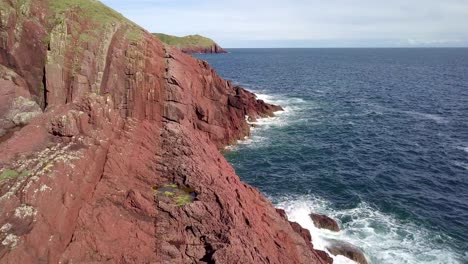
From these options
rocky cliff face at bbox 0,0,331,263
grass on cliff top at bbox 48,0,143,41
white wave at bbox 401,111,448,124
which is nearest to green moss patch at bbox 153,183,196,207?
rocky cliff face at bbox 0,0,331,263

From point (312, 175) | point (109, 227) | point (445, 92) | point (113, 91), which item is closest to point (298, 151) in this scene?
point (312, 175)

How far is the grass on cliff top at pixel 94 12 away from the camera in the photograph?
31344 mm

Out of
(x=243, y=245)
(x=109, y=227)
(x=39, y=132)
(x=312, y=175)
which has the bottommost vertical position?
(x=312, y=175)

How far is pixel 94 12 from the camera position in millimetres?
32812

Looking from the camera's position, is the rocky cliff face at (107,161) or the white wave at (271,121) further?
the white wave at (271,121)

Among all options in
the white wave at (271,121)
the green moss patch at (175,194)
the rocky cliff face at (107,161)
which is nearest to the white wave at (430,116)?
the white wave at (271,121)

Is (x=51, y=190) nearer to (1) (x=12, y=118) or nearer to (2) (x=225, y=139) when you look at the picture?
(1) (x=12, y=118)

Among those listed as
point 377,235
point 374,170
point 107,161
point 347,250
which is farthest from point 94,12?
point 374,170

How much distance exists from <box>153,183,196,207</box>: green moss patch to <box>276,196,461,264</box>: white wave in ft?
40.5

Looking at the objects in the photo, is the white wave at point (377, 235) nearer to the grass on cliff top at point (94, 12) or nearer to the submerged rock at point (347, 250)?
the submerged rock at point (347, 250)

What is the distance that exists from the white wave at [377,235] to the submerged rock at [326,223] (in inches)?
16.8

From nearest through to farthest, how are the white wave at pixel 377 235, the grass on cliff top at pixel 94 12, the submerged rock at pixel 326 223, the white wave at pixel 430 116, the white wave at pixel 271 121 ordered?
the white wave at pixel 377 235 < the grass on cliff top at pixel 94 12 < the submerged rock at pixel 326 223 < the white wave at pixel 271 121 < the white wave at pixel 430 116

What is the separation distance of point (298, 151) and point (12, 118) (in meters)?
36.5

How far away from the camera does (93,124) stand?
26.6 metres
